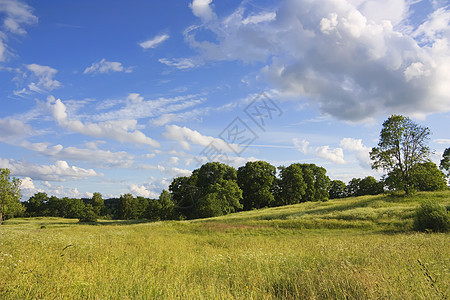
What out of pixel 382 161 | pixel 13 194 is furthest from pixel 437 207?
pixel 13 194

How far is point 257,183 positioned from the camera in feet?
205

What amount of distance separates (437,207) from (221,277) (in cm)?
2006

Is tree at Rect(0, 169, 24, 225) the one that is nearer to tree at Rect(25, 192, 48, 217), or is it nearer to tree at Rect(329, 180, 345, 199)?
tree at Rect(25, 192, 48, 217)

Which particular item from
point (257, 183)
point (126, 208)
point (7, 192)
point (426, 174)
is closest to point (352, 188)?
point (257, 183)

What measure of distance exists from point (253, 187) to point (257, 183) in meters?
1.47

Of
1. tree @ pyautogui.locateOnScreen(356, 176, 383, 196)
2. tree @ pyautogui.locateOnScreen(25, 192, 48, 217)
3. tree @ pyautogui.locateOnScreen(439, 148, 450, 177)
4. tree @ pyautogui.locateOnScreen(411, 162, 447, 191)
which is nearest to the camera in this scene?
tree @ pyautogui.locateOnScreen(411, 162, 447, 191)

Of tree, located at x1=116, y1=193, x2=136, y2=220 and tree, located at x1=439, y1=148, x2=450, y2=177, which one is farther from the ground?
tree, located at x1=439, y1=148, x2=450, y2=177

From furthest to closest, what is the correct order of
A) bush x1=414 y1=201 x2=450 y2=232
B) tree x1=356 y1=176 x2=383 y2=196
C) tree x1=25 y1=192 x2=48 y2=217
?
1. tree x1=25 y1=192 x2=48 y2=217
2. tree x1=356 y1=176 x2=383 y2=196
3. bush x1=414 y1=201 x2=450 y2=232

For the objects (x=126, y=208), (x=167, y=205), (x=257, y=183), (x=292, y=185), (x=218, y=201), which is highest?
(x=257, y=183)

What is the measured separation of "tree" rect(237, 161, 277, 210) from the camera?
61.3 m

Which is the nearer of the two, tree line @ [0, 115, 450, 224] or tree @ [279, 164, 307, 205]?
tree line @ [0, 115, 450, 224]

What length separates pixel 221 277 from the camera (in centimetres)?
612

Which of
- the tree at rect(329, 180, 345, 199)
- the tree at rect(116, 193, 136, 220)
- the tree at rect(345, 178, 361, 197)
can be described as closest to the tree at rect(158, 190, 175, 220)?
the tree at rect(116, 193, 136, 220)

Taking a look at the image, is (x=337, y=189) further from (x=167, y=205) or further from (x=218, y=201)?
(x=167, y=205)
